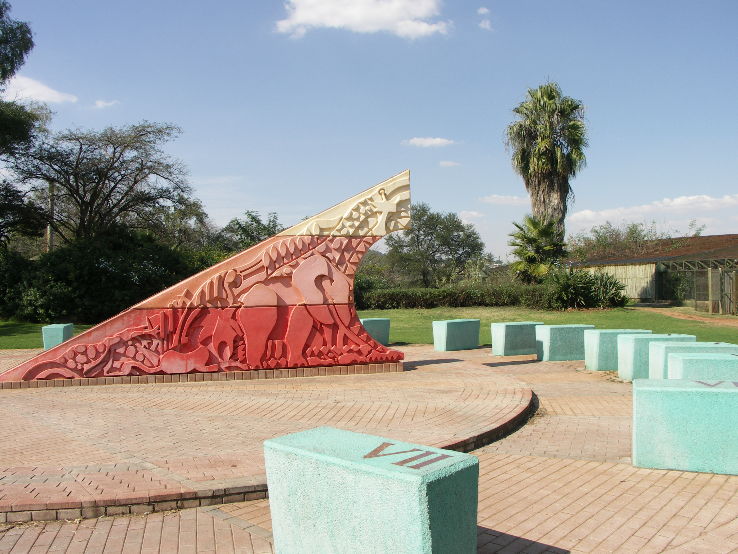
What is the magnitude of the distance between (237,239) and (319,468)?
3578cm

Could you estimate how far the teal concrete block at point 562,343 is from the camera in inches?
546

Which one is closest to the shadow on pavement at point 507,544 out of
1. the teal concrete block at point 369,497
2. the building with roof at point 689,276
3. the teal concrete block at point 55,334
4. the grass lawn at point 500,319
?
the teal concrete block at point 369,497

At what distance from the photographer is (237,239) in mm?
38062

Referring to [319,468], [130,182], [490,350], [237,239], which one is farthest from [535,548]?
[237,239]

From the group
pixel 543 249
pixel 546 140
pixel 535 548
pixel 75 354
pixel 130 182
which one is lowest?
pixel 535 548

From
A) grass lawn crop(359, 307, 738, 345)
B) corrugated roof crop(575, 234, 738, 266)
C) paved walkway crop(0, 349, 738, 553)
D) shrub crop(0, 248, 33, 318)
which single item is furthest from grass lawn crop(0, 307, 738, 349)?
paved walkway crop(0, 349, 738, 553)

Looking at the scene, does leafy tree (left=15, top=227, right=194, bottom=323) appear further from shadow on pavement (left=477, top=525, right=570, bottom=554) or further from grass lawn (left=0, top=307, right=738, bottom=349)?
shadow on pavement (left=477, top=525, right=570, bottom=554)

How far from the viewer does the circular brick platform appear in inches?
191

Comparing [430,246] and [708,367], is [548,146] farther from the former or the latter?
[708,367]

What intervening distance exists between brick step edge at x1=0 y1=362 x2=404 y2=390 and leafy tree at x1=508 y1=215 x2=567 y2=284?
18.3 m

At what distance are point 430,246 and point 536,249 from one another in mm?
16565

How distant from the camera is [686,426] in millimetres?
5582

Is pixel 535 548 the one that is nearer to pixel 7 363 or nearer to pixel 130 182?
pixel 7 363

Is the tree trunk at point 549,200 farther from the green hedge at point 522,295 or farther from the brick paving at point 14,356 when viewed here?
the brick paving at point 14,356
